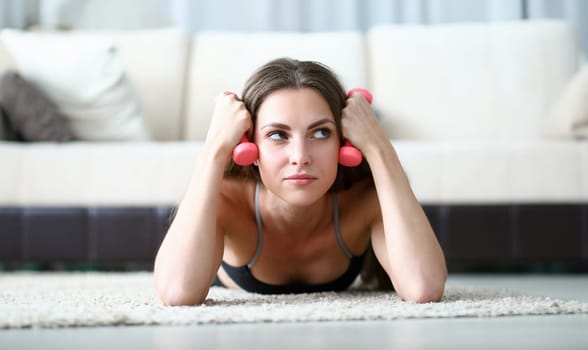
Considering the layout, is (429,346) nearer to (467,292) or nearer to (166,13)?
(467,292)

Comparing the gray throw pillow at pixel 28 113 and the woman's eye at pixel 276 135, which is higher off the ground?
the woman's eye at pixel 276 135

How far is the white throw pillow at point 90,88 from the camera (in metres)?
3.01

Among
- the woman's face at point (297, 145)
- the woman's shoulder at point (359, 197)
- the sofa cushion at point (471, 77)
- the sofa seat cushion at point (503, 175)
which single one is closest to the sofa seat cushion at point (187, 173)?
the sofa seat cushion at point (503, 175)

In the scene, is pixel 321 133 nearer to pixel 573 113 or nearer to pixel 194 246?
pixel 194 246

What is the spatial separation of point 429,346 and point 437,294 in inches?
20.1

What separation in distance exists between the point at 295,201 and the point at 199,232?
0.63ft

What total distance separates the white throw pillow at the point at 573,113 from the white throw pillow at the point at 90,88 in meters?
1.58

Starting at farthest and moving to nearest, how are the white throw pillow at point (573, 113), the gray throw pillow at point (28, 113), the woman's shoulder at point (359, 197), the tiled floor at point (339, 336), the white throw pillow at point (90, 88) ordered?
the white throw pillow at point (90, 88)
the gray throw pillow at point (28, 113)
the white throw pillow at point (573, 113)
the woman's shoulder at point (359, 197)
the tiled floor at point (339, 336)

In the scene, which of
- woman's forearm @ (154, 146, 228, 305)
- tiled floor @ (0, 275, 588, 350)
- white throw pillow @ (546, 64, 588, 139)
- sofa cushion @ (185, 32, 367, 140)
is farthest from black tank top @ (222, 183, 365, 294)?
sofa cushion @ (185, 32, 367, 140)

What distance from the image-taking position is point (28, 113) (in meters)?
2.82

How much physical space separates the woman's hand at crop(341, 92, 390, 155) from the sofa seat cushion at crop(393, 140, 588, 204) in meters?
0.95

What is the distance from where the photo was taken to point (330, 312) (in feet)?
4.05

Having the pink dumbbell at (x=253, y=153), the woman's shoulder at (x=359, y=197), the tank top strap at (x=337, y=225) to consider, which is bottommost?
the tank top strap at (x=337, y=225)

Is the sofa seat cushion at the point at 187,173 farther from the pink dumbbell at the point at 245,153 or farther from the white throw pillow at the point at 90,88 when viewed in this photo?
the pink dumbbell at the point at 245,153
